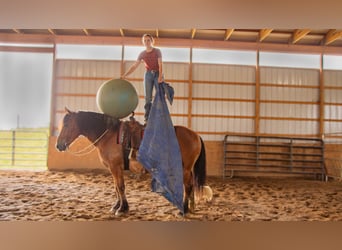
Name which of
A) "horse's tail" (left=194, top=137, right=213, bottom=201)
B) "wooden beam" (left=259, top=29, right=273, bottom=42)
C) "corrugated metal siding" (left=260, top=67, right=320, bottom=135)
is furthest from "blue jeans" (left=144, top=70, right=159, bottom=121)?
"corrugated metal siding" (left=260, top=67, right=320, bottom=135)

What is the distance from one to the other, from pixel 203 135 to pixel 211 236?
689cm

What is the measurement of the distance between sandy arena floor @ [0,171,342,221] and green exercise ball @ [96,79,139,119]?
1.17 m

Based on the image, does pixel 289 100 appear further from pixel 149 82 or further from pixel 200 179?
pixel 149 82

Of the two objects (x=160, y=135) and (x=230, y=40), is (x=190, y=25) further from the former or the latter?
(x=230, y=40)

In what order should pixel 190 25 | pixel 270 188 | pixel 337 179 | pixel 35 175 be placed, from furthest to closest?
pixel 337 179
pixel 35 175
pixel 270 188
pixel 190 25

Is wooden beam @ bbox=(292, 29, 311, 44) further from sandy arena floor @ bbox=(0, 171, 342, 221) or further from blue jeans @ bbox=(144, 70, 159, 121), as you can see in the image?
blue jeans @ bbox=(144, 70, 159, 121)

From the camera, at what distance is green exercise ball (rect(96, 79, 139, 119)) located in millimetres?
2424

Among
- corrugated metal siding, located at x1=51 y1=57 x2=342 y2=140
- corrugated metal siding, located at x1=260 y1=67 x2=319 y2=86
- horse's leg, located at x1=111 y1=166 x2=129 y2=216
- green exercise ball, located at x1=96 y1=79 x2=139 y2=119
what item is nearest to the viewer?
green exercise ball, located at x1=96 y1=79 x2=139 y2=119

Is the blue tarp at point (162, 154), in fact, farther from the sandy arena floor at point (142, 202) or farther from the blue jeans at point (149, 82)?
the sandy arena floor at point (142, 202)

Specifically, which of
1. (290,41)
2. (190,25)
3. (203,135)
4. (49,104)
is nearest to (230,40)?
(290,41)

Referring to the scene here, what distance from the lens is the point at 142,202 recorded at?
3.71 m

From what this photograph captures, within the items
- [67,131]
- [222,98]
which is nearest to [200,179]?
[67,131]

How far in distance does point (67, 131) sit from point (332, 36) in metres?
6.98
